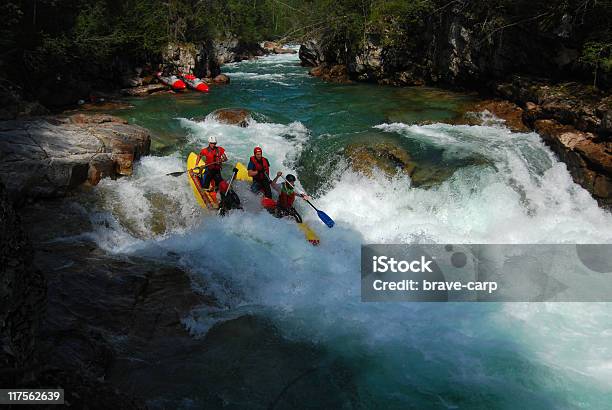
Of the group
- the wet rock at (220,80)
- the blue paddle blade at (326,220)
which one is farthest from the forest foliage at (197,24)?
the blue paddle blade at (326,220)

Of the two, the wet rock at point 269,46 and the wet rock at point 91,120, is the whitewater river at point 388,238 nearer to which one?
the wet rock at point 91,120

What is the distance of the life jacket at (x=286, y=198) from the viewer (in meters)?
8.60

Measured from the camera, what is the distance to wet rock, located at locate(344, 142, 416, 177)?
9.85 meters

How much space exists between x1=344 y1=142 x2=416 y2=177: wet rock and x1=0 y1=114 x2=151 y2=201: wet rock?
15.3ft

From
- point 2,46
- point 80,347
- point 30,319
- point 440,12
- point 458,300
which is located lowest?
point 458,300

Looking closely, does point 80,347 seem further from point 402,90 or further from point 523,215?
point 402,90

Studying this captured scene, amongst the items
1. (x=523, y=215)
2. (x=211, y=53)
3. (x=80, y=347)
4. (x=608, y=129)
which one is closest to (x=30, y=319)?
(x=80, y=347)

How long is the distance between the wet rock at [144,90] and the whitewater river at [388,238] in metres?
4.21

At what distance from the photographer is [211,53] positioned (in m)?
24.0

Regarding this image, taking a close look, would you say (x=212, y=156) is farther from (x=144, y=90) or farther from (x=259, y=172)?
(x=144, y=90)

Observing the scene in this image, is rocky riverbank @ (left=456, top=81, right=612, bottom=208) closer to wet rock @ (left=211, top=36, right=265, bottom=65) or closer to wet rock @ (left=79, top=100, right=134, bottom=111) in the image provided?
wet rock @ (left=79, top=100, right=134, bottom=111)

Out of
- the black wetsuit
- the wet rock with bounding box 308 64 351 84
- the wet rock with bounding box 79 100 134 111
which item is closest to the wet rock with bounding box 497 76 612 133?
the black wetsuit

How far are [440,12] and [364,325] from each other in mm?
14203

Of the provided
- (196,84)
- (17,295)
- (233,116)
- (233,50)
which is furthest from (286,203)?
(233,50)
